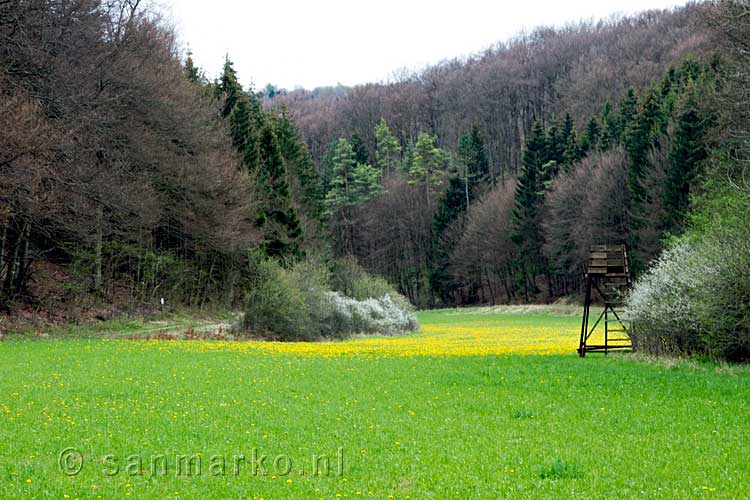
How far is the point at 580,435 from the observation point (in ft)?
32.8

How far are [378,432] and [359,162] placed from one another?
101m

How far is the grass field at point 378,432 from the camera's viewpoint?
779 centimetres

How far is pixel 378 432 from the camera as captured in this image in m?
10.5

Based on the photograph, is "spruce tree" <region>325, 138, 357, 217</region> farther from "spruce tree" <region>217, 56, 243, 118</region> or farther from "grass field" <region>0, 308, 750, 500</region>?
"grass field" <region>0, 308, 750, 500</region>

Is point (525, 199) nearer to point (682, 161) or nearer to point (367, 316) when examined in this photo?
point (682, 161)

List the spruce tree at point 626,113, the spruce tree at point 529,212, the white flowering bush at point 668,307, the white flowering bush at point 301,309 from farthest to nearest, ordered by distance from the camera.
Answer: the spruce tree at point 529,212
the spruce tree at point 626,113
the white flowering bush at point 301,309
the white flowering bush at point 668,307

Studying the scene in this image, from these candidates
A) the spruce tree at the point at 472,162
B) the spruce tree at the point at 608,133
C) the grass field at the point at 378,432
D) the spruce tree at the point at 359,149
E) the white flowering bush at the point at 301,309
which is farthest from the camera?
the spruce tree at the point at 359,149

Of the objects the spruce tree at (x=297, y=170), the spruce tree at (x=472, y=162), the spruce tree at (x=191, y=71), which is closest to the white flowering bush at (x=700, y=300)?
the spruce tree at (x=191, y=71)

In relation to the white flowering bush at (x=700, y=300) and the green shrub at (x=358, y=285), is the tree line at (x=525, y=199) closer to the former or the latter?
the green shrub at (x=358, y=285)

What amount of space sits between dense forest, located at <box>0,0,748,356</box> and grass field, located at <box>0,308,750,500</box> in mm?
9637

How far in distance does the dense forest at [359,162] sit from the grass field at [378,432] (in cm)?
964

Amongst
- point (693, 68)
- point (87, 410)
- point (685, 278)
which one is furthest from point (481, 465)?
point (693, 68)

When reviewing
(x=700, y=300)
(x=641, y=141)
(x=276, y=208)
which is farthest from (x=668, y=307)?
(x=641, y=141)

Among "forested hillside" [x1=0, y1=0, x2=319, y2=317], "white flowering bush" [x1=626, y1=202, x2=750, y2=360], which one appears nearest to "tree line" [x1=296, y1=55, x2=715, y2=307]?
"forested hillside" [x1=0, y1=0, x2=319, y2=317]
